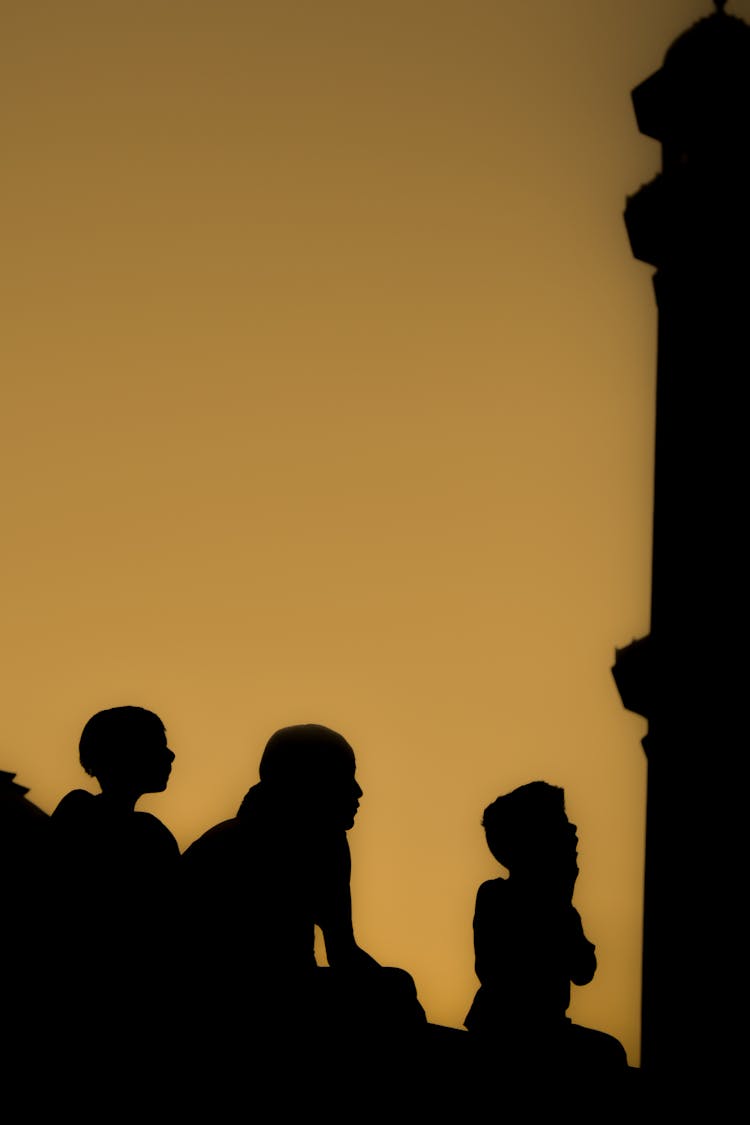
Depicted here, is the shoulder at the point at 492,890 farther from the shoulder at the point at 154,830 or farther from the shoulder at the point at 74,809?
the shoulder at the point at 74,809

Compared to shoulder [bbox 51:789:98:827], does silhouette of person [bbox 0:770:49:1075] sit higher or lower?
lower

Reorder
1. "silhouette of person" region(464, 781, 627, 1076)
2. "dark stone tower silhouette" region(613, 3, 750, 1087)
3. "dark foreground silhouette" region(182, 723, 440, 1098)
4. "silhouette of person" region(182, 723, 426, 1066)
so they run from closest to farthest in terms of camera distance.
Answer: "dark foreground silhouette" region(182, 723, 440, 1098) → "silhouette of person" region(182, 723, 426, 1066) → "silhouette of person" region(464, 781, 627, 1076) → "dark stone tower silhouette" region(613, 3, 750, 1087)

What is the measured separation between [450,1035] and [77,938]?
1.67 metres

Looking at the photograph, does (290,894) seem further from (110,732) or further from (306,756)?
(110,732)

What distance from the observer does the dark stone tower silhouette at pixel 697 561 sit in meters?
9.32

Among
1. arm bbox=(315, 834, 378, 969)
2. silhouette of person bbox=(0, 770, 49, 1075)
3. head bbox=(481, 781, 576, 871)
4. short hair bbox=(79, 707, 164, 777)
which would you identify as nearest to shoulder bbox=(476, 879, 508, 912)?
head bbox=(481, 781, 576, 871)

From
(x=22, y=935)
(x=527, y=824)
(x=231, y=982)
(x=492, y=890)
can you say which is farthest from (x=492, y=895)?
(x=22, y=935)

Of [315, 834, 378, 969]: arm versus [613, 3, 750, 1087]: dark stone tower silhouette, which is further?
[613, 3, 750, 1087]: dark stone tower silhouette

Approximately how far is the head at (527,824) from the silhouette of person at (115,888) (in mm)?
1886

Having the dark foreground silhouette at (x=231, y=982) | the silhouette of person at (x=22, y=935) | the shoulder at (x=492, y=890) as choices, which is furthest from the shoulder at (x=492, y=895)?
the silhouette of person at (x=22, y=935)

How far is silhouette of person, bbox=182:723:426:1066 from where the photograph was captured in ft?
15.4

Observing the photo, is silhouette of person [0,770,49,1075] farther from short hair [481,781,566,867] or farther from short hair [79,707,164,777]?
short hair [481,781,566,867]

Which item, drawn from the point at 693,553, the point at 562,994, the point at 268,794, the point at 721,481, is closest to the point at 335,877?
the point at 268,794

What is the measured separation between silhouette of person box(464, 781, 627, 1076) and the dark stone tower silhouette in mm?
2791
